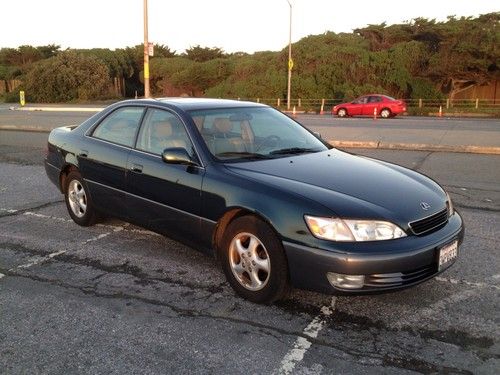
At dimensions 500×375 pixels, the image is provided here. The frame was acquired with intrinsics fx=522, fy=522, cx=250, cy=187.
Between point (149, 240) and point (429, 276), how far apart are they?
285 centimetres

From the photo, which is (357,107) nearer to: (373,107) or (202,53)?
(373,107)

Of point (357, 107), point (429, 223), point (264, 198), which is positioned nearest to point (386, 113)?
point (357, 107)

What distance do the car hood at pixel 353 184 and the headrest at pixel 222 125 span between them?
0.51 metres

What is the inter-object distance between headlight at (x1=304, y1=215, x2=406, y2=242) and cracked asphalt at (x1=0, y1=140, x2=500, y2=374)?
613 millimetres

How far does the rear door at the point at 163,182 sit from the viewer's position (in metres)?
4.19

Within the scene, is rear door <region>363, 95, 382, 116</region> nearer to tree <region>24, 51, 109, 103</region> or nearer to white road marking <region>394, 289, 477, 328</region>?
white road marking <region>394, 289, 477, 328</region>

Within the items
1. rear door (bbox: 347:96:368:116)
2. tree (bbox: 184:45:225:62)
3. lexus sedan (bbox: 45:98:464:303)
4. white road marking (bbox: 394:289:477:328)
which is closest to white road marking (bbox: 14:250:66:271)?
lexus sedan (bbox: 45:98:464:303)

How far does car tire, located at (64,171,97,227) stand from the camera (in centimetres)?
557

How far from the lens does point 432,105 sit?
3688 cm

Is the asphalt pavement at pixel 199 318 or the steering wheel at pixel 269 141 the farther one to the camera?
the steering wheel at pixel 269 141

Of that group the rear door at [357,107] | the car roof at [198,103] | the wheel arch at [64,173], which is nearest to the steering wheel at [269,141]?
the car roof at [198,103]

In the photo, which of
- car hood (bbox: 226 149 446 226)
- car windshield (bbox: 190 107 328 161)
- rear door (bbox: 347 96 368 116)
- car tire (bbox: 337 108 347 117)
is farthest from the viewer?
car tire (bbox: 337 108 347 117)

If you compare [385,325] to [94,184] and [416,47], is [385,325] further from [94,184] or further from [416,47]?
[416,47]

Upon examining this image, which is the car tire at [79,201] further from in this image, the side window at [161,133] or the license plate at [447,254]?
the license plate at [447,254]
